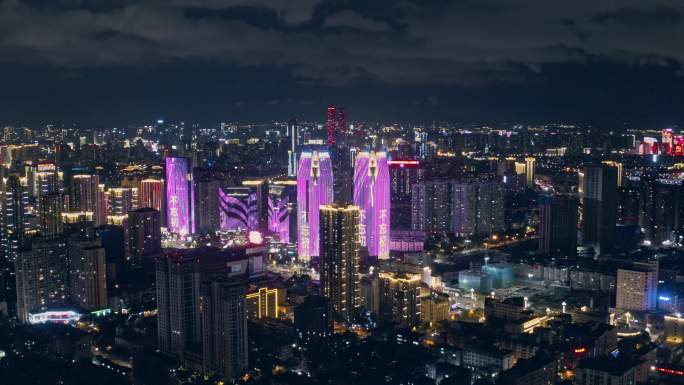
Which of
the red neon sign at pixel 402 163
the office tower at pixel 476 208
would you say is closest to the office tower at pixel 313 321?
the office tower at pixel 476 208

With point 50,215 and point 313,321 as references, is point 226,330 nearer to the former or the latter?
point 313,321

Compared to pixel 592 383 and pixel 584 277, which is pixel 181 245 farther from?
pixel 592 383

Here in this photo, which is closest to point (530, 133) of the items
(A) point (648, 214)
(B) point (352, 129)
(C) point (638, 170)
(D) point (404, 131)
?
(D) point (404, 131)

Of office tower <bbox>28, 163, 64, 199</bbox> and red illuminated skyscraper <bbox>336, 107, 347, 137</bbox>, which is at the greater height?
red illuminated skyscraper <bbox>336, 107, 347, 137</bbox>

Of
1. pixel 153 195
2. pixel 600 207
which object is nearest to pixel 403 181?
pixel 600 207

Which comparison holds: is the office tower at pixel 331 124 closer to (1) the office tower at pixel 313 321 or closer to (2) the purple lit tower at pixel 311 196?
(2) the purple lit tower at pixel 311 196

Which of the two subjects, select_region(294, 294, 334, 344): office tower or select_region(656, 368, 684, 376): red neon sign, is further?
select_region(294, 294, 334, 344): office tower

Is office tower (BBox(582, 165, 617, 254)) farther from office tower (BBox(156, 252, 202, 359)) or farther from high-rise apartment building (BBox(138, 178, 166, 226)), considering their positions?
high-rise apartment building (BBox(138, 178, 166, 226))

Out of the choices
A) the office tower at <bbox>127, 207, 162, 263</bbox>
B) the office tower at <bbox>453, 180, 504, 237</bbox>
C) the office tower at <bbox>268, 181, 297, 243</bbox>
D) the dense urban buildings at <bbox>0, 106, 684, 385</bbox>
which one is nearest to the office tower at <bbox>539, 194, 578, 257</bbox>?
the dense urban buildings at <bbox>0, 106, 684, 385</bbox>
